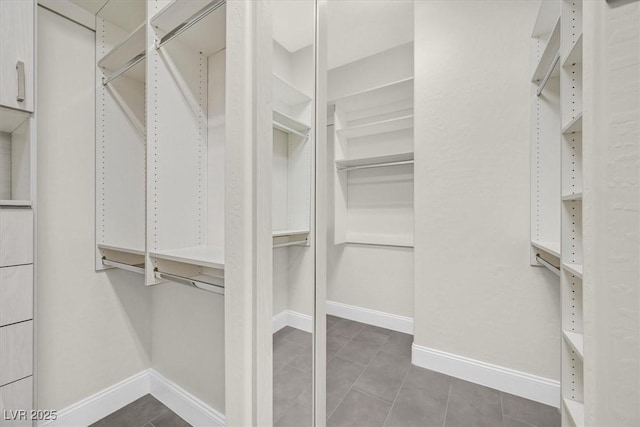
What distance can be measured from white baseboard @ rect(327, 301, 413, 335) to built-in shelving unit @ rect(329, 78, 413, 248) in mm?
725

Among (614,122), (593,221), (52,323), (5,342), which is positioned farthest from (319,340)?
(52,323)

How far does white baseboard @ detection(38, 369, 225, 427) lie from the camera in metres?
1.29

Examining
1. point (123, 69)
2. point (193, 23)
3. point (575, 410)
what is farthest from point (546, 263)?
point (123, 69)

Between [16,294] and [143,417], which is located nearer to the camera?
[16,294]

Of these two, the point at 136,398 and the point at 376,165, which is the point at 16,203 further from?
the point at 376,165

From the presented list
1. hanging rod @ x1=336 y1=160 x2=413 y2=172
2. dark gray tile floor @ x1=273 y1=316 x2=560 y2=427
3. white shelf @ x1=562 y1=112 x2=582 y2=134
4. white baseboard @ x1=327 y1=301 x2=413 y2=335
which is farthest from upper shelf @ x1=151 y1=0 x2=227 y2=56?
white baseboard @ x1=327 y1=301 x2=413 y2=335

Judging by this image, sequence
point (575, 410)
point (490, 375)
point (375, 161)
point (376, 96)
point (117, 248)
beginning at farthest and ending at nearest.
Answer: point (375, 161), point (376, 96), point (490, 375), point (117, 248), point (575, 410)

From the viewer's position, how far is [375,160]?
252 cm

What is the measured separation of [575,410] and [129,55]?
249 centimetres

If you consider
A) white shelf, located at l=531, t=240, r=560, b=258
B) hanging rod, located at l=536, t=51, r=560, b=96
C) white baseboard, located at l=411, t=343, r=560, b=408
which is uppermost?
hanging rod, located at l=536, t=51, r=560, b=96

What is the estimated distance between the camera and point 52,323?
1268 mm

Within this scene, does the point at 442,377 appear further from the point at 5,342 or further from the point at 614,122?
the point at 5,342

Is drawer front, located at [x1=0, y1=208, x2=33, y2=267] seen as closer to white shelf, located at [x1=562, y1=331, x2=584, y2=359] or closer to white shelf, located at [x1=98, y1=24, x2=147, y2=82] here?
white shelf, located at [x1=98, y1=24, x2=147, y2=82]

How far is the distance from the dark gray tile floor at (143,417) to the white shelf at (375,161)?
233 cm
